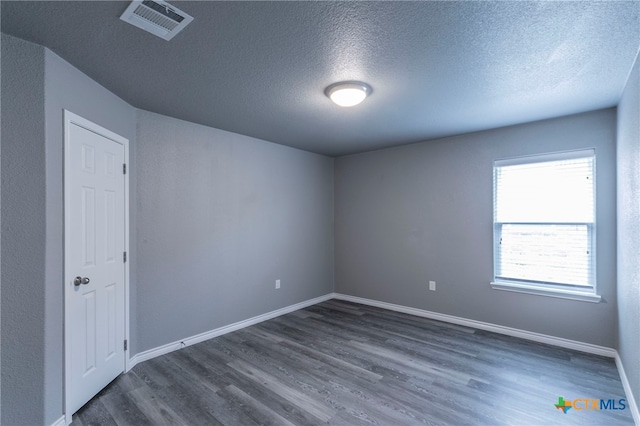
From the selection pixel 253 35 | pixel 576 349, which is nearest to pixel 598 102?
pixel 576 349

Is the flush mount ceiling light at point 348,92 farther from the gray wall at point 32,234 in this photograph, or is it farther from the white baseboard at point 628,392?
the white baseboard at point 628,392

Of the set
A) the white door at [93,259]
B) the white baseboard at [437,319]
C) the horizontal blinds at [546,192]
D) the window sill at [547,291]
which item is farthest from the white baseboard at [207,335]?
the horizontal blinds at [546,192]

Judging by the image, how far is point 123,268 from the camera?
9.20 feet

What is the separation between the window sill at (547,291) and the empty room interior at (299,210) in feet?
0.08

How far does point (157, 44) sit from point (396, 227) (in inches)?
150

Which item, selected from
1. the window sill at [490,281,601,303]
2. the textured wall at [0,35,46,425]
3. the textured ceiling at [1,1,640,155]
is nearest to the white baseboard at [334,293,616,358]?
the window sill at [490,281,601,303]

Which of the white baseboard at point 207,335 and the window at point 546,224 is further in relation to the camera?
the window at point 546,224

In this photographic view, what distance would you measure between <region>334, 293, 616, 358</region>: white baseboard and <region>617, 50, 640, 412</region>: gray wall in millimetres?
317

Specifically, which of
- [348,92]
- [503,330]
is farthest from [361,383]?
[348,92]

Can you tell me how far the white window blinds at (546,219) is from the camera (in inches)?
128

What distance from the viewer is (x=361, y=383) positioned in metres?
2.61

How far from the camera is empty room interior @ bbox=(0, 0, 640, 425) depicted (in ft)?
6.08

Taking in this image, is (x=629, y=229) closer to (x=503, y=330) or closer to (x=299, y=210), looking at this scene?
(x=503, y=330)

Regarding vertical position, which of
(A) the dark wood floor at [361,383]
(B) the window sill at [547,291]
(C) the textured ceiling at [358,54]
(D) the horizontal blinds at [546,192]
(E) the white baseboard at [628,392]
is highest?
(C) the textured ceiling at [358,54]
